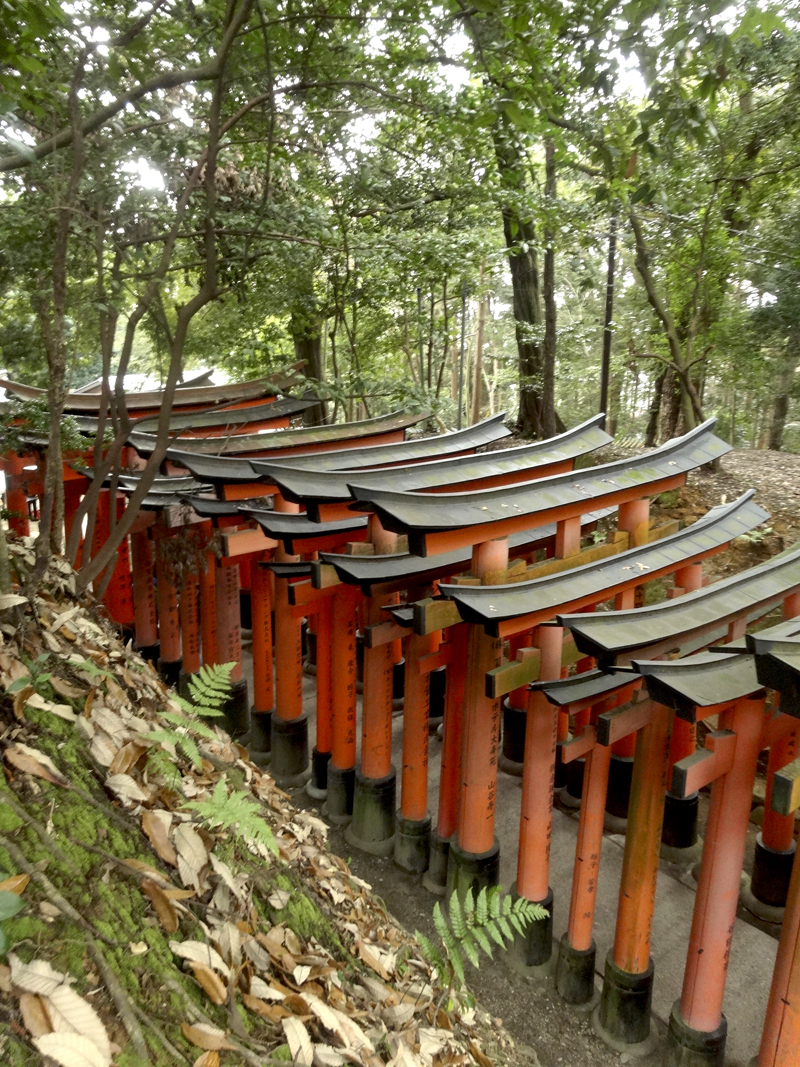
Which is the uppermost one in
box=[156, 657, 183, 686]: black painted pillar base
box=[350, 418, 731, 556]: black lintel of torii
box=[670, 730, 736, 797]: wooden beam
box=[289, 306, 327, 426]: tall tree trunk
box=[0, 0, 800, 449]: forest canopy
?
box=[0, 0, 800, 449]: forest canopy

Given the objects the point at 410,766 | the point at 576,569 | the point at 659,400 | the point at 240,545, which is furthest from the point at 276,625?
the point at 659,400

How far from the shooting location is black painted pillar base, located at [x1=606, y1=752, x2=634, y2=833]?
6.77 m

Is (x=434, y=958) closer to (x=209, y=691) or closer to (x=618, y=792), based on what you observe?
(x=209, y=691)

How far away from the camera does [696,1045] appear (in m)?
4.38

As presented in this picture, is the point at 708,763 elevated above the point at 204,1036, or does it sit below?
below

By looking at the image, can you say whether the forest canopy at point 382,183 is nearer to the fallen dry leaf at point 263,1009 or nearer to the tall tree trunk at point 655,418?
the tall tree trunk at point 655,418

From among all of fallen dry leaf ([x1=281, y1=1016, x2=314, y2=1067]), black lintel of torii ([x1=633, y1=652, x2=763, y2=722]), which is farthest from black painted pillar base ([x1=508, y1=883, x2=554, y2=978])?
fallen dry leaf ([x1=281, y1=1016, x2=314, y2=1067])

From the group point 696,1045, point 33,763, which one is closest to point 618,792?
point 696,1045

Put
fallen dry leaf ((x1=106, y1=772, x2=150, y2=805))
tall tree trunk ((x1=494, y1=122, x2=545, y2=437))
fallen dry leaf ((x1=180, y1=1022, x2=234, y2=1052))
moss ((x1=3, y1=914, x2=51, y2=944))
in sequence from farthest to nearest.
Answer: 1. tall tree trunk ((x1=494, y1=122, x2=545, y2=437))
2. fallen dry leaf ((x1=106, y1=772, x2=150, y2=805))
3. fallen dry leaf ((x1=180, y1=1022, x2=234, y2=1052))
4. moss ((x1=3, y1=914, x2=51, y2=944))

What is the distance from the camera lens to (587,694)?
429 centimetres

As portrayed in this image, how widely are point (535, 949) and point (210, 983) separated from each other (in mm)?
4334

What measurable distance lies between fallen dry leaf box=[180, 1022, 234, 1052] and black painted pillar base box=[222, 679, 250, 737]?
6958mm

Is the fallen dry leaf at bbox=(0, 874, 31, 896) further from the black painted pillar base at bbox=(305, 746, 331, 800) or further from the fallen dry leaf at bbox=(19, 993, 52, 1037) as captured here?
the black painted pillar base at bbox=(305, 746, 331, 800)

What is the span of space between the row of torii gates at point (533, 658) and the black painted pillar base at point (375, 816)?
1.3 inches
